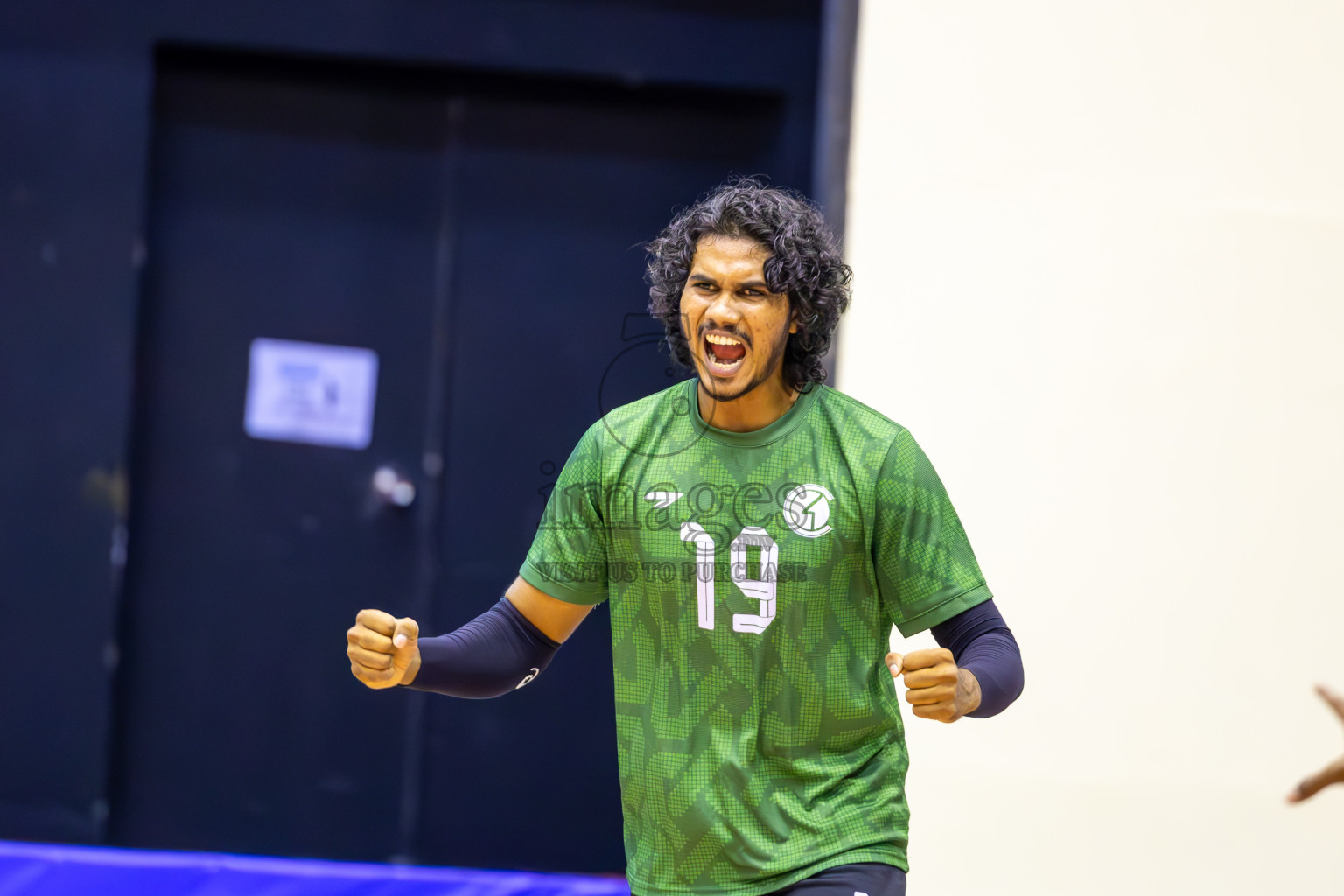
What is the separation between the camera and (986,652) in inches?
70.0

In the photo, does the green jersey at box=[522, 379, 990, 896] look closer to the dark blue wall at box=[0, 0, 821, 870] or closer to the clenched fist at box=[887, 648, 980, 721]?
the clenched fist at box=[887, 648, 980, 721]

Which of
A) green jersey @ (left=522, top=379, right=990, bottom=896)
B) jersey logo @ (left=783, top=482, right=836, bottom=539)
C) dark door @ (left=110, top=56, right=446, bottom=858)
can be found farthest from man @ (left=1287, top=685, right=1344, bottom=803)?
dark door @ (left=110, top=56, right=446, bottom=858)

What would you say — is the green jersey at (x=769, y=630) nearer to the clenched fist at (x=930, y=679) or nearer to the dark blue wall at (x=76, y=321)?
the clenched fist at (x=930, y=679)

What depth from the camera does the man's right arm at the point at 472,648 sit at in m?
1.73

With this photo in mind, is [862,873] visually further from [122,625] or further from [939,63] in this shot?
[122,625]

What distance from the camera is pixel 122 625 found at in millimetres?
3326

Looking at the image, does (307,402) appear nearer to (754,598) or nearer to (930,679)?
(754,598)

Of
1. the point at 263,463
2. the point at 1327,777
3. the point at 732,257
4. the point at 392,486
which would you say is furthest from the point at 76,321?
the point at 1327,777

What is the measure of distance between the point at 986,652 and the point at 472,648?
782mm

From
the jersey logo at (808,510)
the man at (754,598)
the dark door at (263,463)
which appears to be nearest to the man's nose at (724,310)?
the man at (754,598)

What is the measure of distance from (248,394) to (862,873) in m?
2.29

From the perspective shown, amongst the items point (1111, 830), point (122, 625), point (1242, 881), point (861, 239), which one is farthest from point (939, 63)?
point (122, 625)

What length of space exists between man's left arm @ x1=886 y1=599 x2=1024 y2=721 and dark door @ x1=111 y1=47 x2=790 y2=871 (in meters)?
1.67

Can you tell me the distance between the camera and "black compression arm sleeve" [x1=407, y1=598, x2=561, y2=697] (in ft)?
6.11
